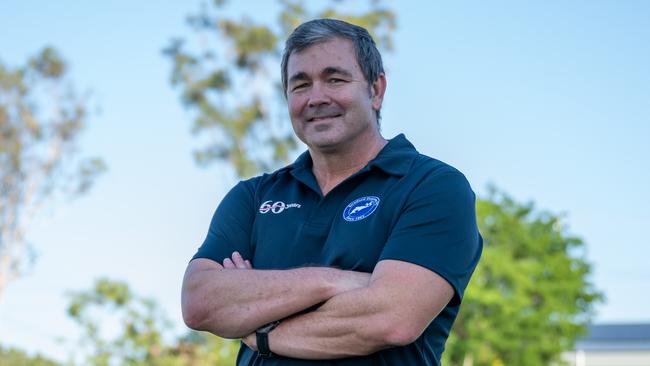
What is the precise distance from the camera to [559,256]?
123ft

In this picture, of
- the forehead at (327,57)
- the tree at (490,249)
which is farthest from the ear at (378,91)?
the tree at (490,249)

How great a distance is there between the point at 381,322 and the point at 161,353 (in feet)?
84.5

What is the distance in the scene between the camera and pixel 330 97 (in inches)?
158

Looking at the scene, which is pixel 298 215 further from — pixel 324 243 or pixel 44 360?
pixel 44 360

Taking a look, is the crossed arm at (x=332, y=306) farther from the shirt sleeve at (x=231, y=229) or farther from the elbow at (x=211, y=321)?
the shirt sleeve at (x=231, y=229)

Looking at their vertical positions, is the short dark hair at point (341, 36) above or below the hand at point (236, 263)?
above

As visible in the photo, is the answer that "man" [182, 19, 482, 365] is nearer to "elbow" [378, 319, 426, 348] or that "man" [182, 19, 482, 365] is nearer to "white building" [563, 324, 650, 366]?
"elbow" [378, 319, 426, 348]

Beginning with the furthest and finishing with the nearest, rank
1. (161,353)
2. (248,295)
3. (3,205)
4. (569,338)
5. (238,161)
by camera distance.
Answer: (569,338)
(3,205)
(238,161)
(161,353)
(248,295)

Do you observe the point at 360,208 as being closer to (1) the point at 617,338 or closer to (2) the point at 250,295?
(2) the point at 250,295

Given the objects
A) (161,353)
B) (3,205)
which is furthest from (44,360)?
(161,353)

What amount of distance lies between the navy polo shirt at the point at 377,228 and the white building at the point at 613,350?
64.3 m

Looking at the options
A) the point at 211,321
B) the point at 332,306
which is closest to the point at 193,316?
the point at 211,321

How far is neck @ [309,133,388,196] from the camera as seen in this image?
4091mm

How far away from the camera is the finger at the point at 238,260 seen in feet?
13.0
